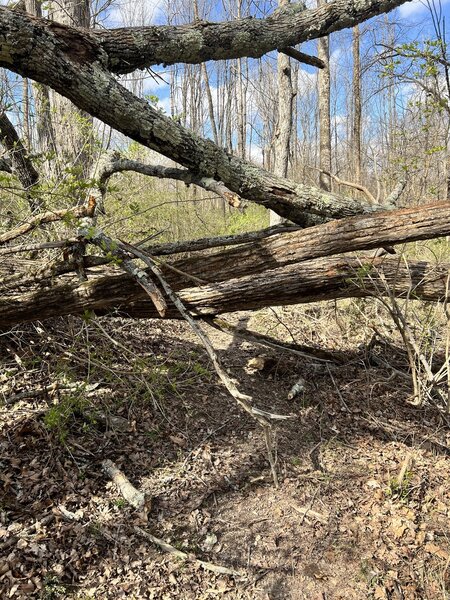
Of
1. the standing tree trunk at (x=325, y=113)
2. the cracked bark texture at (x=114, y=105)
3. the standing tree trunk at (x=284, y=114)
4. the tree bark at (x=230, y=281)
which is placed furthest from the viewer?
the standing tree trunk at (x=325, y=113)

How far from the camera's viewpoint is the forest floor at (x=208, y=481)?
2.58 metres

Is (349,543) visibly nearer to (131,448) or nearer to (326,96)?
(131,448)

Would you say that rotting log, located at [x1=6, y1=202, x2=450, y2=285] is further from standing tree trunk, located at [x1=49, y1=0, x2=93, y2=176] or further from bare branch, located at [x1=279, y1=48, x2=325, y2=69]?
standing tree trunk, located at [x1=49, y1=0, x2=93, y2=176]

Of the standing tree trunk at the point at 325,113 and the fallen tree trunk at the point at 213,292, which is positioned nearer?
the fallen tree trunk at the point at 213,292

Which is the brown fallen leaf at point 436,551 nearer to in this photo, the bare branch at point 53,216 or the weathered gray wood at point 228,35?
the bare branch at point 53,216

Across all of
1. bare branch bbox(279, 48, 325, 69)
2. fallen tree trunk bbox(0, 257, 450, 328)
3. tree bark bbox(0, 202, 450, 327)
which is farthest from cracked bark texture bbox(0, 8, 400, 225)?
bare branch bbox(279, 48, 325, 69)

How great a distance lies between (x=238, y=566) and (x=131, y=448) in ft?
3.86

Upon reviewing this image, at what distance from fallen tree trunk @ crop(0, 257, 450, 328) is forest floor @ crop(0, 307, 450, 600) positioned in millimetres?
413

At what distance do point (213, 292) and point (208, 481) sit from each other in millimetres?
1448

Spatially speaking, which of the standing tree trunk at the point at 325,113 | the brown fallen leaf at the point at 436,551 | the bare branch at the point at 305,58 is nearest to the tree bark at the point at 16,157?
the bare branch at the point at 305,58

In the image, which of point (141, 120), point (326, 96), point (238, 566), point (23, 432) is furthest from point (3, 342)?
point (326, 96)

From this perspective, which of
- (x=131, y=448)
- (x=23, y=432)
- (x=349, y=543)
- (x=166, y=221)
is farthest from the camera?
(x=166, y=221)

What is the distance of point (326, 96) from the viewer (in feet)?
35.4

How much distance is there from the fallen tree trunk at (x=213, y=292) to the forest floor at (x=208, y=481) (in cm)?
41
